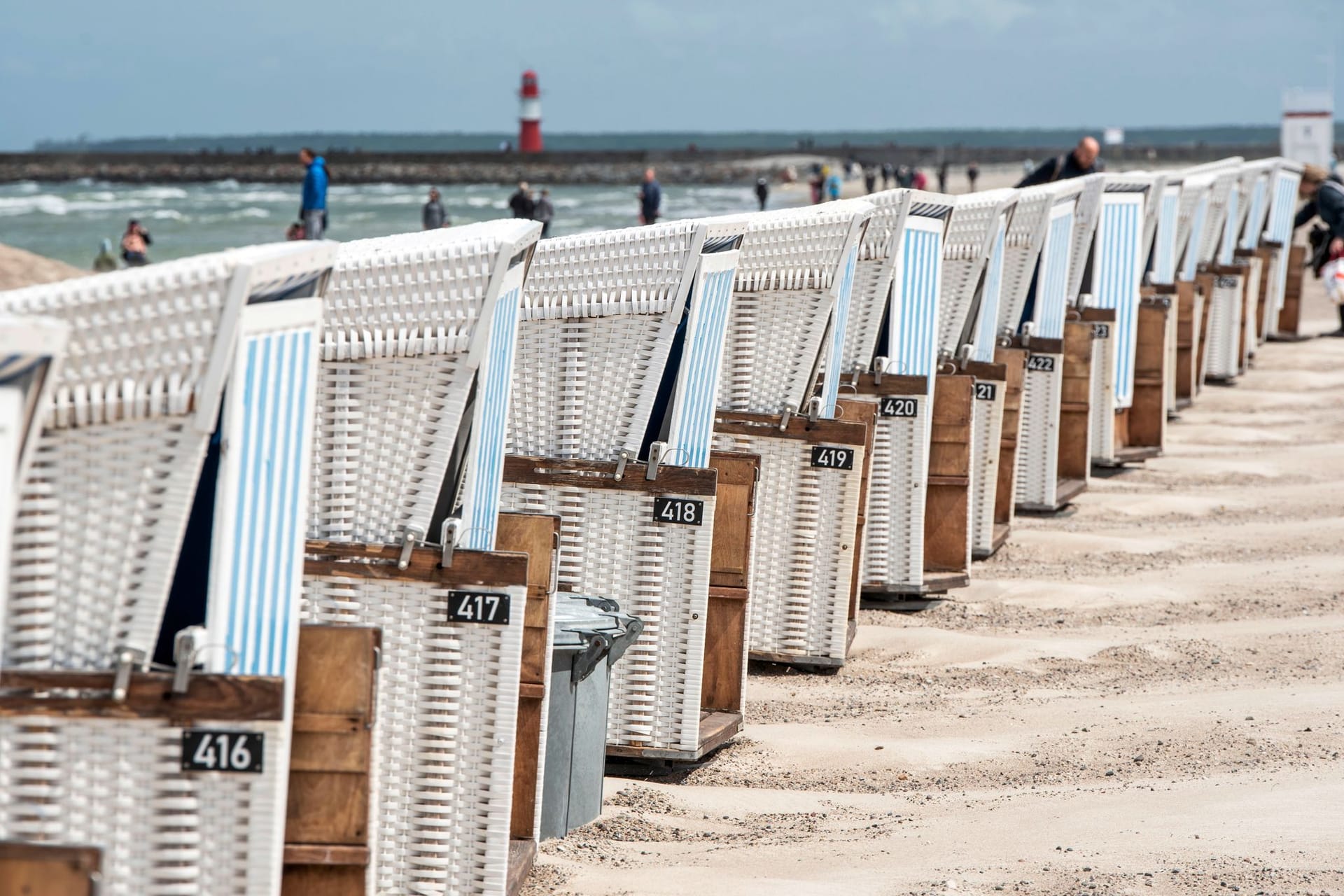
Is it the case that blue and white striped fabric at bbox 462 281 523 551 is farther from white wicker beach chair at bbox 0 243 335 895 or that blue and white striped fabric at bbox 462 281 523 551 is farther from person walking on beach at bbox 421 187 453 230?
person walking on beach at bbox 421 187 453 230

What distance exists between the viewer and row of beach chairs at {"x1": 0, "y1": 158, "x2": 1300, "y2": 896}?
9.23 feet

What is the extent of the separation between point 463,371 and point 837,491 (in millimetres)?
2854

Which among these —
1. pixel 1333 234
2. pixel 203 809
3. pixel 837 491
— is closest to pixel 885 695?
pixel 837 491

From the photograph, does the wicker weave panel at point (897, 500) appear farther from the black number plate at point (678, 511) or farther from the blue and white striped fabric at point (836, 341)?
the black number plate at point (678, 511)

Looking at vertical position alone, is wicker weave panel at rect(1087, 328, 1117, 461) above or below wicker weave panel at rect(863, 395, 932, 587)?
above

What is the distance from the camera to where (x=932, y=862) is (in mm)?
4363

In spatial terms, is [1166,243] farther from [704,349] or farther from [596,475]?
[596,475]

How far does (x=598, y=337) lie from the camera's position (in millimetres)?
5125

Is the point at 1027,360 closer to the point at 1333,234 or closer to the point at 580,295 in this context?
the point at 580,295

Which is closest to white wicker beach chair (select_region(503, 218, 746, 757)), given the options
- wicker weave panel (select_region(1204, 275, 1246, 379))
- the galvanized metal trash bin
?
the galvanized metal trash bin

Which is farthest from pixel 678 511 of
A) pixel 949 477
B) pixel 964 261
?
pixel 964 261

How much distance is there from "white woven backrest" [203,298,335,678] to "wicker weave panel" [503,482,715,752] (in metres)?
2.09

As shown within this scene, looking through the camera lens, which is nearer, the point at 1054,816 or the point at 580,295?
the point at 1054,816

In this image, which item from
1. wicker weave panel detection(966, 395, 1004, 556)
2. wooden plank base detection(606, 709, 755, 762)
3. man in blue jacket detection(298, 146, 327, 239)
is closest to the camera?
wooden plank base detection(606, 709, 755, 762)
